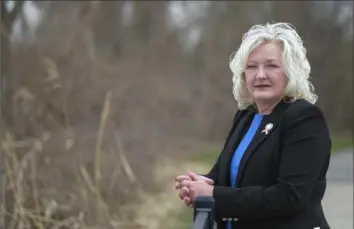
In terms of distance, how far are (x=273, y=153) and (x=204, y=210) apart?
34 centimetres

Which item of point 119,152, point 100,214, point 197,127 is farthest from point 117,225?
point 197,127

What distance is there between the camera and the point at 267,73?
3049mm

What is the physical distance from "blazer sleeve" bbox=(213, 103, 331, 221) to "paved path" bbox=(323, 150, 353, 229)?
19.9 ft

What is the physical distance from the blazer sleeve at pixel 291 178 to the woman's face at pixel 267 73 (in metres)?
0.13

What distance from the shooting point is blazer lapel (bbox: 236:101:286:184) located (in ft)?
9.91

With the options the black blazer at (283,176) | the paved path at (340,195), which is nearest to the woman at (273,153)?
the black blazer at (283,176)

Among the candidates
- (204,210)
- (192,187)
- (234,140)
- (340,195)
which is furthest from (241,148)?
(340,195)

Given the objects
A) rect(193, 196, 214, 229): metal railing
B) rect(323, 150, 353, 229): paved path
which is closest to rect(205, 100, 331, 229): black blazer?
rect(193, 196, 214, 229): metal railing

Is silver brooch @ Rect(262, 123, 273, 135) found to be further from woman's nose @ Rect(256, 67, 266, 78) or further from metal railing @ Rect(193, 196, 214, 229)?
metal railing @ Rect(193, 196, 214, 229)

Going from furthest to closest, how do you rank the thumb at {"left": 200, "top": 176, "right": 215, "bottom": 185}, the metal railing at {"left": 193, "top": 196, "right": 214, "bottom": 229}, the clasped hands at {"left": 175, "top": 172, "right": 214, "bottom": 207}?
the thumb at {"left": 200, "top": 176, "right": 215, "bottom": 185}
the clasped hands at {"left": 175, "top": 172, "right": 214, "bottom": 207}
the metal railing at {"left": 193, "top": 196, "right": 214, "bottom": 229}

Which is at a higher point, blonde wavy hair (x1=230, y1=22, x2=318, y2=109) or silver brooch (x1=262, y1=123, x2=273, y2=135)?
blonde wavy hair (x1=230, y1=22, x2=318, y2=109)

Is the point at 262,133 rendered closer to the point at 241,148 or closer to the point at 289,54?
the point at 241,148

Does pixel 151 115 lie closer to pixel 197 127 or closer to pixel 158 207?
pixel 158 207

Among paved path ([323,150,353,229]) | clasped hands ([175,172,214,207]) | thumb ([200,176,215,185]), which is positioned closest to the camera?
clasped hands ([175,172,214,207])
